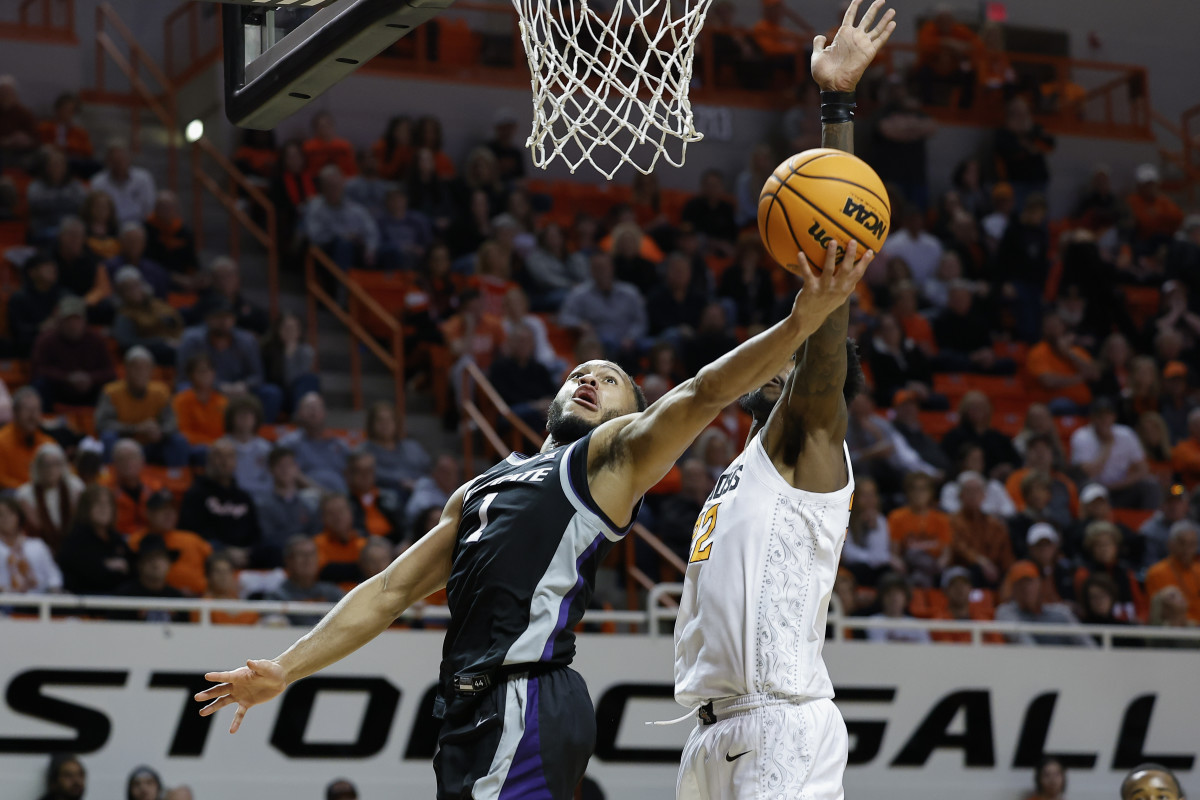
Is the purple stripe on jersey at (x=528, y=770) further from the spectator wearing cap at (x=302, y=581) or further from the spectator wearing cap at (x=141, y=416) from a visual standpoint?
the spectator wearing cap at (x=141, y=416)

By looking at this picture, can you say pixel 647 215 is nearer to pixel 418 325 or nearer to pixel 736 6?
pixel 418 325

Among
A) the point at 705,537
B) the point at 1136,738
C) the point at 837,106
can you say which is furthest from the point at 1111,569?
the point at 837,106

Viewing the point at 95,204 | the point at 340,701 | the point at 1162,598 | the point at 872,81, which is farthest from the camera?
the point at 872,81

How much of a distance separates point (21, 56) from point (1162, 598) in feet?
35.4

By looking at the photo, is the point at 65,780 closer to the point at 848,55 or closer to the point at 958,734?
the point at 958,734

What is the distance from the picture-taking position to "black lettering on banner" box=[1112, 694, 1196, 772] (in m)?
9.98

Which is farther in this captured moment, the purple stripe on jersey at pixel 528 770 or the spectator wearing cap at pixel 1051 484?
the spectator wearing cap at pixel 1051 484

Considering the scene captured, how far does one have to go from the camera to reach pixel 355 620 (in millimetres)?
4508

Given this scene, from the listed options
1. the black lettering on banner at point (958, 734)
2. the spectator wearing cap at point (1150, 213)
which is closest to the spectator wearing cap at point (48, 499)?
the black lettering on banner at point (958, 734)

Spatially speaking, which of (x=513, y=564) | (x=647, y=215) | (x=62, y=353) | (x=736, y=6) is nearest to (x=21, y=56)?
(x=62, y=353)

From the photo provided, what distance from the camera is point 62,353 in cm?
1052

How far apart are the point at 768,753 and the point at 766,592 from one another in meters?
0.43

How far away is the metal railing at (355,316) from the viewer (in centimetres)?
1227

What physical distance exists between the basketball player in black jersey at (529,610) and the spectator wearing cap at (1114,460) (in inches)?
339
